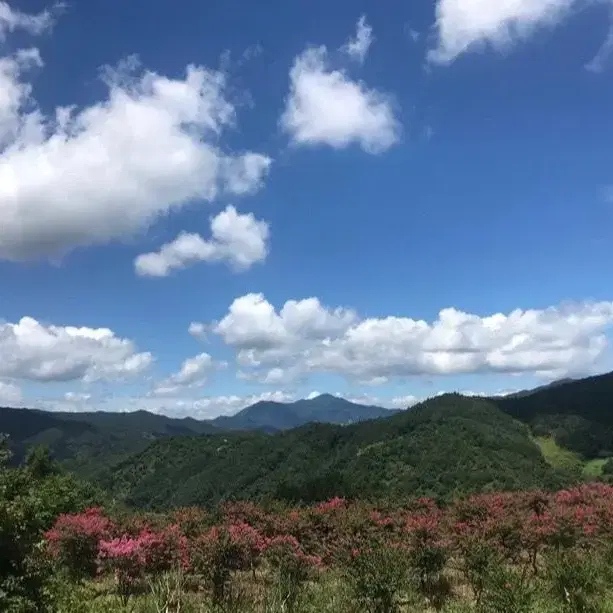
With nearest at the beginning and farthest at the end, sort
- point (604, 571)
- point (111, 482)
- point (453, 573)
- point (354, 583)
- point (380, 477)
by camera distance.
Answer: point (354, 583), point (604, 571), point (453, 573), point (380, 477), point (111, 482)

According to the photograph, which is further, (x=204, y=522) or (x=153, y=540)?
(x=204, y=522)

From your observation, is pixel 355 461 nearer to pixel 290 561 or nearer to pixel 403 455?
pixel 403 455

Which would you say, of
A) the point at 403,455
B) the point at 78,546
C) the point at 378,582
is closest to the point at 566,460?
the point at 403,455

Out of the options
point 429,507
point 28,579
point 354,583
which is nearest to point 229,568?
point 354,583

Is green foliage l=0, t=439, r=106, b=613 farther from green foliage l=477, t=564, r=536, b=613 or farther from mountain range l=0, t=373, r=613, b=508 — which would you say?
mountain range l=0, t=373, r=613, b=508

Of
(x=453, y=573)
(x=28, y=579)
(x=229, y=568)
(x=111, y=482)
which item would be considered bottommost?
(x=111, y=482)

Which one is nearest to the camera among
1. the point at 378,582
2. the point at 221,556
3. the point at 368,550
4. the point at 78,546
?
the point at 378,582

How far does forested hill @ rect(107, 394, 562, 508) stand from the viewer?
270 feet

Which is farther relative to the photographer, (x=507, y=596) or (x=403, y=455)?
(x=403, y=455)

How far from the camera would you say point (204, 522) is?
18156 mm

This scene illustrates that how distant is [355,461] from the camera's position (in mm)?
103188

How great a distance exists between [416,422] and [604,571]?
102 m

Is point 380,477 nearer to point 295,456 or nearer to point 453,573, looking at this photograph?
point 295,456

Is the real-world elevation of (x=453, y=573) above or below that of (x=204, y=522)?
below
